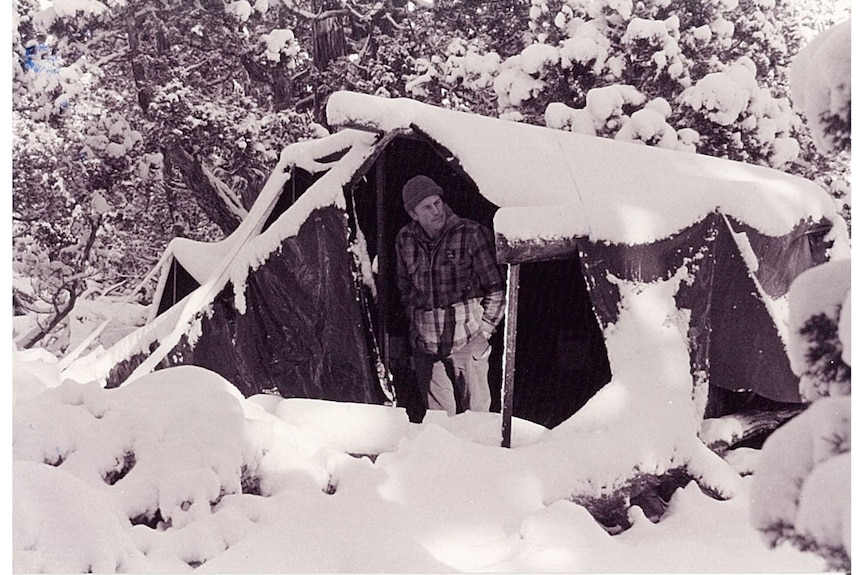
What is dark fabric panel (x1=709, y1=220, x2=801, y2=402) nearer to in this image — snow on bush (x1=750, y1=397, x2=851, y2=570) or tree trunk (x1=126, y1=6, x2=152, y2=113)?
snow on bush (x1=750, y1=397, x2=851, y2=570)

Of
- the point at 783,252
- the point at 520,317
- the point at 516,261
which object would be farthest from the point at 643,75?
the point at 516,261

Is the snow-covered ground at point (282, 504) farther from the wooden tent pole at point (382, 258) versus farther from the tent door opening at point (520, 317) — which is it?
the tent door opening at point (520, 317)

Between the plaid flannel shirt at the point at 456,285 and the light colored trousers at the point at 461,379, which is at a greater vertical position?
the plaid flannel shirt at the point at 456,285

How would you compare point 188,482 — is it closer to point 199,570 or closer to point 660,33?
point 199,570

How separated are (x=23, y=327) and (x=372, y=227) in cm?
365

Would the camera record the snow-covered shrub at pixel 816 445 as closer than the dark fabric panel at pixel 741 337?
Yes

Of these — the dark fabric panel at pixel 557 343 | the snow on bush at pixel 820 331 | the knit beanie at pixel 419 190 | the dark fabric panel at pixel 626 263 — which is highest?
the snow on bush at pixel 820 331

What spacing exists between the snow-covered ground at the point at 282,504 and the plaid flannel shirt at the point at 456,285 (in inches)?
39.4

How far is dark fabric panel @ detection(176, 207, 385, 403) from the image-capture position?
462 cm

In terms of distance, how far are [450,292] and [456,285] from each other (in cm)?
5

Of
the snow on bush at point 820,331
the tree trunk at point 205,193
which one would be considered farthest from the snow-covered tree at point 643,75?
the snow on bush at point 820,331

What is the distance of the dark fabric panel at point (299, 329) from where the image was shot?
4.62 m

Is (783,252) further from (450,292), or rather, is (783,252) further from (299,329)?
(299,329)

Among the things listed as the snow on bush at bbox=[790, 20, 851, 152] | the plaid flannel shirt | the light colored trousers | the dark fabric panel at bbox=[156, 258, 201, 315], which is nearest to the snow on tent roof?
the plaid flannel shirt
